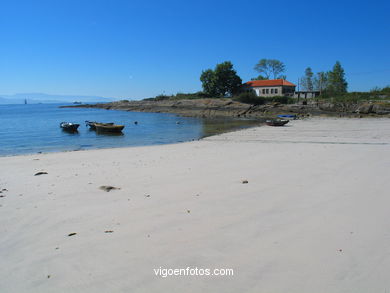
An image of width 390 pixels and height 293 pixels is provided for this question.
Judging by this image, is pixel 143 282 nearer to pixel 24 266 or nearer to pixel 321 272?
pixel 24 266

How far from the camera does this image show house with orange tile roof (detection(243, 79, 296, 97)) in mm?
72312

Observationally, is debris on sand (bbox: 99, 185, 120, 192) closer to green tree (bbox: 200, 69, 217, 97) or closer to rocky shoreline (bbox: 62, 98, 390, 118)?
rocky shoreline (bbox: 62, 98, 390, 118)

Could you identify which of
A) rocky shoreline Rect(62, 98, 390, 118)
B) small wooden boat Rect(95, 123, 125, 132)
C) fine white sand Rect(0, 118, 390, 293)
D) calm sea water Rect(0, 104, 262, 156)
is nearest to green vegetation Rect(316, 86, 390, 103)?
rocky shoreline Rect(62, 98, 390, 118)

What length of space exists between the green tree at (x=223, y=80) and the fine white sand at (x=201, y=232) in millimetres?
74410

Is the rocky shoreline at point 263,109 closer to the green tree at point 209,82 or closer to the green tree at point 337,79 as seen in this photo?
the green tree at point 209,82

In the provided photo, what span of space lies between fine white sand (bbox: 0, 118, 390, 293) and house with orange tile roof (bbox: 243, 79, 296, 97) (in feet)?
220

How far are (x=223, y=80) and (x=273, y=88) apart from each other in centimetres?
1562

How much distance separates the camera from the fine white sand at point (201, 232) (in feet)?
12.1

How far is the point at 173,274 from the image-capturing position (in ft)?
12.5

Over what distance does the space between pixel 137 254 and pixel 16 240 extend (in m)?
2.54

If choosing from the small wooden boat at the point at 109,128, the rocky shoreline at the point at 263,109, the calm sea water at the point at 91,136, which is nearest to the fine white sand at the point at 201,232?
the calm sea water at the point at 91,136

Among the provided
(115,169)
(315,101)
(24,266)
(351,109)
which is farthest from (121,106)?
(24,266)

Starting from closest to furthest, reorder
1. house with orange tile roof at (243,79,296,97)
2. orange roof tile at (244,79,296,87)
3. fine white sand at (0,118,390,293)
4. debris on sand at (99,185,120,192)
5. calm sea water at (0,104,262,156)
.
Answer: fine white sand at (0,118,390,293) < debris on sand at (99,185,120,192) < calm sea water at (0,104,262,156) < house with orange tile roof at (243,79,296,97) < orange roof tile at (244,79,296,87)

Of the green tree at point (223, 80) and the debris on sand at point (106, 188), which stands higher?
the green tree at point (223, 80)
